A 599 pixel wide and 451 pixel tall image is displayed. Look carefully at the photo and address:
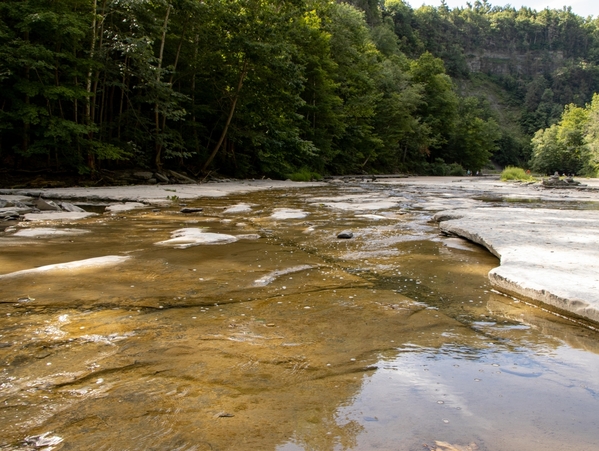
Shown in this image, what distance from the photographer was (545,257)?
155 inches

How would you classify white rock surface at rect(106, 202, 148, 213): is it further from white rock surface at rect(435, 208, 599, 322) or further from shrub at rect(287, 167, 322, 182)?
shrub at rect(287, 167, 322, 182)

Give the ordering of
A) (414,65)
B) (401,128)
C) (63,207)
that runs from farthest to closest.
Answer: (414,65)
(401,128)
(63,207)

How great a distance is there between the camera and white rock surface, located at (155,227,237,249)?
505 centimetres

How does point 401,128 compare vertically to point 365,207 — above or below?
above

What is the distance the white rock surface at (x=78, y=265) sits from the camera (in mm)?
3578

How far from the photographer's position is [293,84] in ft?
60.5

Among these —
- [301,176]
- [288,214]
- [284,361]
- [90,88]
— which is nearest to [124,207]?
[288,214]

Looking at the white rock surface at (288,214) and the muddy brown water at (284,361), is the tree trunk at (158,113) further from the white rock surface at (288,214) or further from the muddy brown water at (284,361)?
the muddy brown water at (284,361)

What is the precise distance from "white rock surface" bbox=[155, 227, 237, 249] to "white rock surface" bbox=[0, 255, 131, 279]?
0.82 meters

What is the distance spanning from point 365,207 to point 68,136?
889 cm

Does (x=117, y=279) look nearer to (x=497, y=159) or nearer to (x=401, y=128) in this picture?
(x=401, y=128)

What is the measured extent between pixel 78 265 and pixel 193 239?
1.61m

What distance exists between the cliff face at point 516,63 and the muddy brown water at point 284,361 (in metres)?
144

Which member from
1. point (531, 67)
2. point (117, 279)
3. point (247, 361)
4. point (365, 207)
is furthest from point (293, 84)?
point (531, 67)
